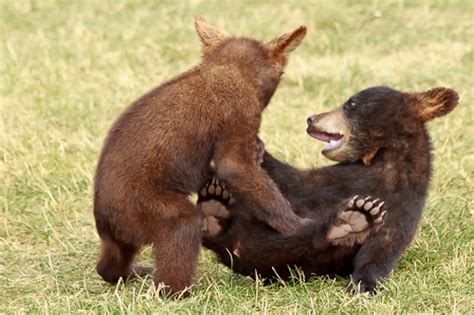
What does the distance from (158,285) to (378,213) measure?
3.75 ft

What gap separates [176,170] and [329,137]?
1.08 meters

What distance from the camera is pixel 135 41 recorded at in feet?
37.9

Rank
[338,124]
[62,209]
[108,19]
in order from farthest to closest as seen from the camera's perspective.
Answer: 1. [108,19]
2. [62,209]
3. [338,124]

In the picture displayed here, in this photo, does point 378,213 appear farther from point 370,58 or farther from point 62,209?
point 370,58

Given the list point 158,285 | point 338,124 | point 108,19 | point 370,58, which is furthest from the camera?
point 108,19

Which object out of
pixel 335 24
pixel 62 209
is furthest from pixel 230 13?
pixel 62 209

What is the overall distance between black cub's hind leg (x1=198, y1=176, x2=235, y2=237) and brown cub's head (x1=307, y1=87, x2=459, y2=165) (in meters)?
0.66

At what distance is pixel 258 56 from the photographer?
6555mm

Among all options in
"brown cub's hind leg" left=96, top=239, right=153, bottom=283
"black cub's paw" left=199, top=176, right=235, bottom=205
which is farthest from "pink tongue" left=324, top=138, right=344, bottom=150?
"brown cub's hind leg" left=96, top=239, right=153, bottom=283

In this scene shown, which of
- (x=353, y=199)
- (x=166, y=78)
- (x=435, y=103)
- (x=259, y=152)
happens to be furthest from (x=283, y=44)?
(x=166, y=78)

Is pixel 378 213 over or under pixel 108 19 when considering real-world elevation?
over

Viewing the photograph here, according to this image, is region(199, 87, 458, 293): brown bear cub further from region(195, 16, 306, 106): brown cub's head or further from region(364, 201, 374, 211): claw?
region(195, 16, 306, 106): brown cub's head

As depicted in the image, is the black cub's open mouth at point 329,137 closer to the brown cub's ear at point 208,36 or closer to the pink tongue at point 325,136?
the pink tongue at point 325,136

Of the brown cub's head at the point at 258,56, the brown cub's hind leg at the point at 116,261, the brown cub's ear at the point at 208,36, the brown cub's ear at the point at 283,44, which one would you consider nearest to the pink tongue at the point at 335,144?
the brown cub's head at the point at 258,56
